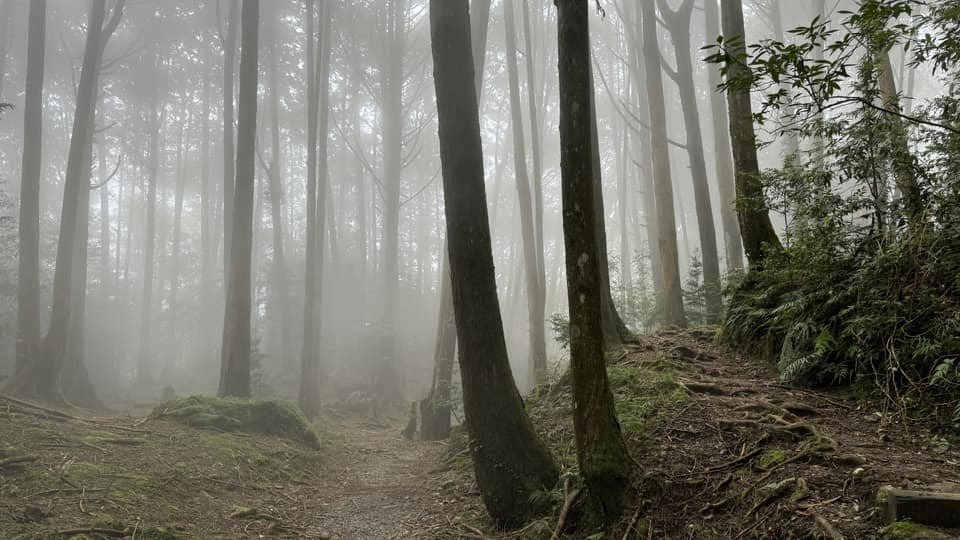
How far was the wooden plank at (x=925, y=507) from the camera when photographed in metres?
2.80

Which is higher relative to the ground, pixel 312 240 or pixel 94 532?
pixel 312 240

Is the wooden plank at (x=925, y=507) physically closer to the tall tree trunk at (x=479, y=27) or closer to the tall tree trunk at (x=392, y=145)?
the tall tree trunk at (x=479, y=27)

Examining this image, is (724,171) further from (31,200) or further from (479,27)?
(31,200)

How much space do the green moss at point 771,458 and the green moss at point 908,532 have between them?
1.06m

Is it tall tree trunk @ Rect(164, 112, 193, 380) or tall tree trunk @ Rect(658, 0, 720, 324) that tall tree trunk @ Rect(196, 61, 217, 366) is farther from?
tall tree trunk @ Rect(658, 0, 720, 324)

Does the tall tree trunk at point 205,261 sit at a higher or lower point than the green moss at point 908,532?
higher

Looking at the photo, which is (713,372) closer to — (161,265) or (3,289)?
(3,289)

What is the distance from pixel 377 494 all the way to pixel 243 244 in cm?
702

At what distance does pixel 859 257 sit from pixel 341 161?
32.4 m

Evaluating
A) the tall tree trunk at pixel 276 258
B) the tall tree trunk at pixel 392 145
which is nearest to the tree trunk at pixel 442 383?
the tall tree trunk at pixel 392 145

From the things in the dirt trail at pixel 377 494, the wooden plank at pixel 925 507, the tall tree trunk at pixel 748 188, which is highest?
the tall tree trunk at pixel 748 188

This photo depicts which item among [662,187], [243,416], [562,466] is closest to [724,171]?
[662,187]

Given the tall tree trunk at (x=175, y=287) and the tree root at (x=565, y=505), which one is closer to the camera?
the tree root at (x=565, y=505)

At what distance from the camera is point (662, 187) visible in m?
13.0
